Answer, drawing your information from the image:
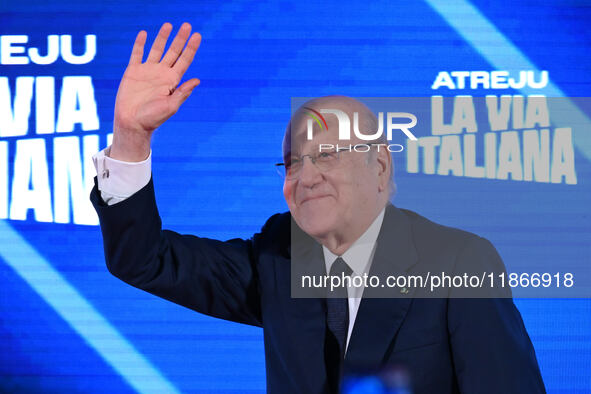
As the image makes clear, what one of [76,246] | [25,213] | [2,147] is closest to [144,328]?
[76,246]

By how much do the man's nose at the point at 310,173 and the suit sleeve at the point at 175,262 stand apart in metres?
0.20

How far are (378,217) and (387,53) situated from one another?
1.20m

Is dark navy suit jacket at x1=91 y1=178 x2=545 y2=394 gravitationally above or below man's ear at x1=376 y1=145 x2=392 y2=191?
below

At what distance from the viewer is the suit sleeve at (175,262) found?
105 cm

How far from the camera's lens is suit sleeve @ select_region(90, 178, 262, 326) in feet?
3.45

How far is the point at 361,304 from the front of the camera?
109 centimetres

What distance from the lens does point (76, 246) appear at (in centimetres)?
226

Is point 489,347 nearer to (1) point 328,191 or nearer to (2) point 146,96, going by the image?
(1) point 328,191

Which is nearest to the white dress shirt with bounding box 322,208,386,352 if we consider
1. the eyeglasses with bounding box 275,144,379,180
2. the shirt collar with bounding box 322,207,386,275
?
the shirt collar with bounding box 322,207,386,275

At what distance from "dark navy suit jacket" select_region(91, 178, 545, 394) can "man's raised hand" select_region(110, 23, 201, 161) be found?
0.28 ft

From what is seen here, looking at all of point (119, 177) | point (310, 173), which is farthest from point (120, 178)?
point (310, 173)

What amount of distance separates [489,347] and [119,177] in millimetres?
653

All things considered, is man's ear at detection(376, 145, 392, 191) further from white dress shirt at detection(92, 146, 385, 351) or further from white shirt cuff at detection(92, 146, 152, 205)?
white shirt cuff at detection(92, 146, 152, 205)

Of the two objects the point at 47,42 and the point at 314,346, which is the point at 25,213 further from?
the point at 314,346
